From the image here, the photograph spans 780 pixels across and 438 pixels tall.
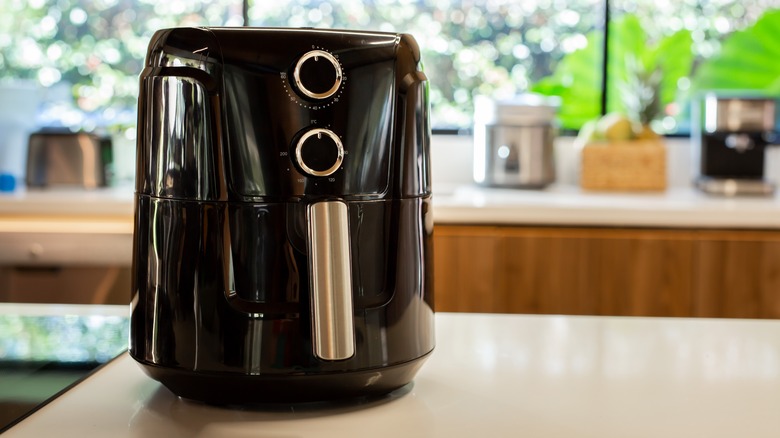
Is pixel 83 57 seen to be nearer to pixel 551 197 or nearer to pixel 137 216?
pixel 551 197

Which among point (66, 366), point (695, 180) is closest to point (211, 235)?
point (66, 366)

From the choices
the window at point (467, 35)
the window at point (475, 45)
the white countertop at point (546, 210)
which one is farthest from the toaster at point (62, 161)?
the window at point (467, 35)

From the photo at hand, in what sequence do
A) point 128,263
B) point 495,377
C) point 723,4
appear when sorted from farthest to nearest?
point 723,4, point 128,263, point 495,377

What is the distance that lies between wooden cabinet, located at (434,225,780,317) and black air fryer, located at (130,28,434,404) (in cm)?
161

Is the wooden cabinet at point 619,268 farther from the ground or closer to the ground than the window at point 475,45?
closer to the ground

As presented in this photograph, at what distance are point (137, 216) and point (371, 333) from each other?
0.17m

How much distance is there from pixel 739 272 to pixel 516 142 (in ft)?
2.28

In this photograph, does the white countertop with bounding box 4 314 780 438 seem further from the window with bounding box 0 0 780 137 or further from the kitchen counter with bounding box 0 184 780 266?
the window with bounding box 0 0 780 137

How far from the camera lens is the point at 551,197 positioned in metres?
2.36

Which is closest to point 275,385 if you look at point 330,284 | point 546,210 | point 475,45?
point 330,284

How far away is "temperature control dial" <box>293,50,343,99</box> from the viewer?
1.72 ft

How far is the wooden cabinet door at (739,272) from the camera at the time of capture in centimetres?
213

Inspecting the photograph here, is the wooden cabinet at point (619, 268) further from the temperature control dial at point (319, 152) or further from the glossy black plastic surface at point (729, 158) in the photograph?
the temperature control dial at point (319, 152)

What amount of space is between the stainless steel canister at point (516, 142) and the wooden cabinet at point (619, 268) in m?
0.40
